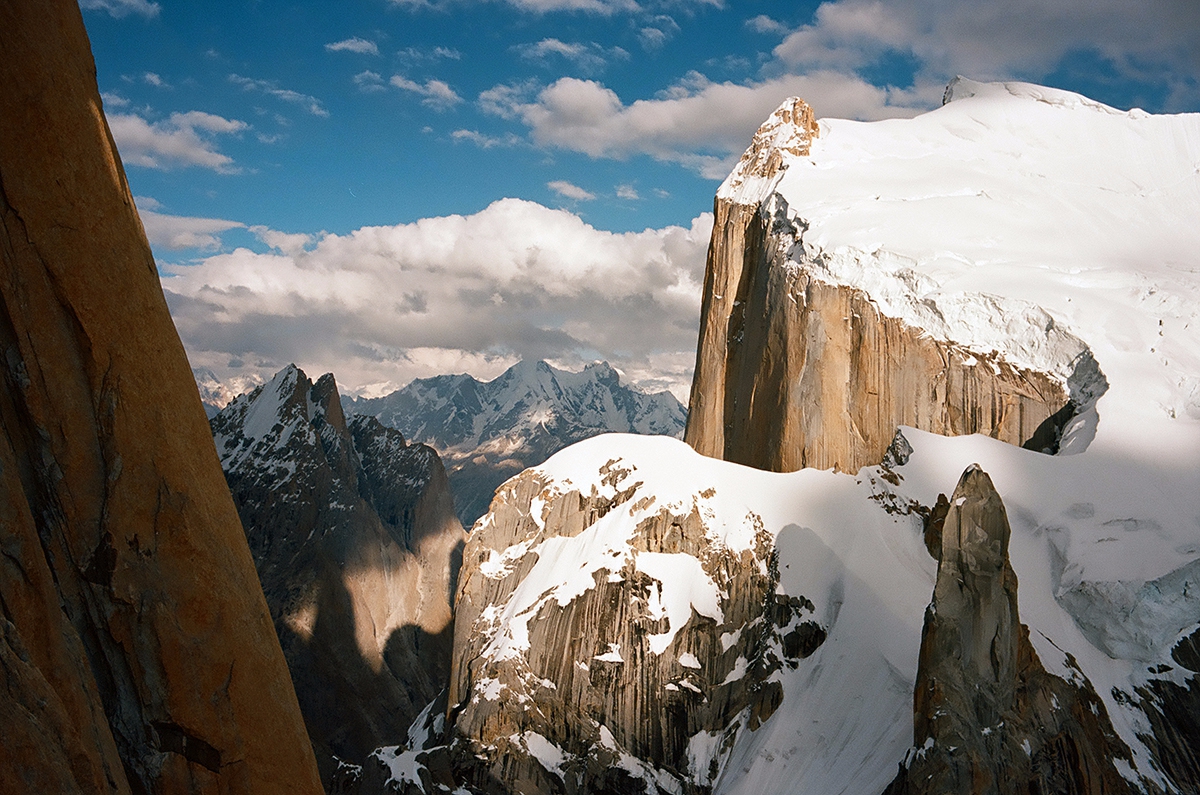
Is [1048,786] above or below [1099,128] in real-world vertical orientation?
below

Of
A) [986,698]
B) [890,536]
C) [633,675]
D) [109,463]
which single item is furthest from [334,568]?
[109,463]

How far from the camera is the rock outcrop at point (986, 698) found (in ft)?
71.6

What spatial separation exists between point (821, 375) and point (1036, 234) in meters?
15.4

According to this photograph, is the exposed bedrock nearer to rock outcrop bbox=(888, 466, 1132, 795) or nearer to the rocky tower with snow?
the rocky tower with snow

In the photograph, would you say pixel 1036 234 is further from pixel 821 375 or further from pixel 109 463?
pixel 109 463

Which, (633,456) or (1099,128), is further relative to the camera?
(1099,128)

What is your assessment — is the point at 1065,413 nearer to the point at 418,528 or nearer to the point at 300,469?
the point at 300,469

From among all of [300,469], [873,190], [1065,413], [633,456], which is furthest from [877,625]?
[300,469]

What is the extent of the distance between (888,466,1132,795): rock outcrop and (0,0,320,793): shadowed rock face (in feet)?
64.0

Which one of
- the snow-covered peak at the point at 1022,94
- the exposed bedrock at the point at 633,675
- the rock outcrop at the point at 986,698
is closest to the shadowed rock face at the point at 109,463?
the rock outcrop at the point at 986,698

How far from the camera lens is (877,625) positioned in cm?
3281

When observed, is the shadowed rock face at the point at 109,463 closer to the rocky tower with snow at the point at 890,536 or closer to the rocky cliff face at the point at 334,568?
the rocky tower with snow at the point at 890,536

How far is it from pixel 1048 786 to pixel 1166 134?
184 feet

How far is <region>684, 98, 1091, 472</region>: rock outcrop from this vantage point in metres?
37.9
